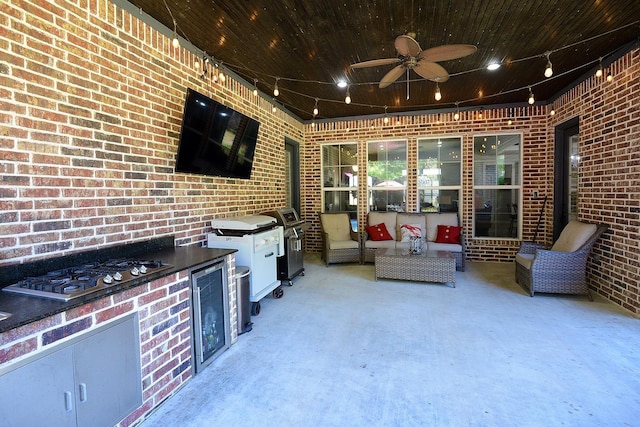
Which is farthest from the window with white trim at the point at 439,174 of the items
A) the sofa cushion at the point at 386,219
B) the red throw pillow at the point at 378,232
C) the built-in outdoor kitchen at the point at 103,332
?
the built-in outdoor kitchen at the point at 103,332

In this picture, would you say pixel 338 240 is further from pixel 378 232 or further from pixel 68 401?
pixel 68 401

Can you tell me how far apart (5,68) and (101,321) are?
1.55 m

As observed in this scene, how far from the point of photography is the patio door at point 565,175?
5090 millimetres

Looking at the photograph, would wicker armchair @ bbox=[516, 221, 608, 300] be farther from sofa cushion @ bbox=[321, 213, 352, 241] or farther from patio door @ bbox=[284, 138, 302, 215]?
patio door @ bbox=[284, 138, 302, 215]

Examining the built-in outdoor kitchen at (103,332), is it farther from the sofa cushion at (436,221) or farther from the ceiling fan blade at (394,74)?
the sofa cushion at (436,221)

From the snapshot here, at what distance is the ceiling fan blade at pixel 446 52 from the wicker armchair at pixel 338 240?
3500mm

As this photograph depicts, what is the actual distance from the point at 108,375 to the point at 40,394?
33 cm

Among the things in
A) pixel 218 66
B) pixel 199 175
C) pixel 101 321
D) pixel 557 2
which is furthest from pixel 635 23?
pixel 101 321

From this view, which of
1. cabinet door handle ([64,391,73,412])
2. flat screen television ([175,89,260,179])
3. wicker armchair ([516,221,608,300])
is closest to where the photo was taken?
cabinet door handle ([64,391,73,412])

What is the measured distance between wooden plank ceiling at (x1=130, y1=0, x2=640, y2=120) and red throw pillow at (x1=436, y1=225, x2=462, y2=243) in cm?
244

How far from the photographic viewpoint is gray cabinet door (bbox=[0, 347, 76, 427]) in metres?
1.23

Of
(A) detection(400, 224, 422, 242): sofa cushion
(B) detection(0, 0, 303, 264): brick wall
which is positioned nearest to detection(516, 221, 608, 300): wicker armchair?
(A) detection(400, 224, 422, 242): sofa cushion

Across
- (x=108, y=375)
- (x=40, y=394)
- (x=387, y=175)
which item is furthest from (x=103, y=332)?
(x=387, y=175)

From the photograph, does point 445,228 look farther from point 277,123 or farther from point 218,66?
point 218,66
